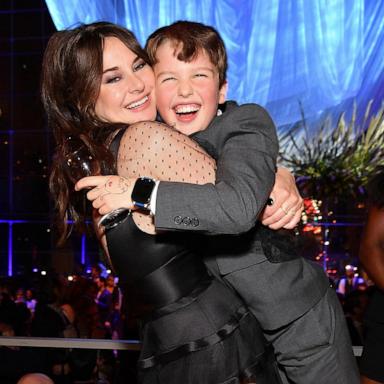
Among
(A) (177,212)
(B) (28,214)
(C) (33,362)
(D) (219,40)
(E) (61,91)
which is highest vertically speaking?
(D) (219,40)

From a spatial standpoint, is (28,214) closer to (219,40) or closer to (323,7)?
(323,7)

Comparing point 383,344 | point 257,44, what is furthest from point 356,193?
point 383,344

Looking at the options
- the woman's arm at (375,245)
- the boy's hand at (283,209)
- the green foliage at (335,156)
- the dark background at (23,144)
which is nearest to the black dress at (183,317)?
the boy's hand at (283,209)

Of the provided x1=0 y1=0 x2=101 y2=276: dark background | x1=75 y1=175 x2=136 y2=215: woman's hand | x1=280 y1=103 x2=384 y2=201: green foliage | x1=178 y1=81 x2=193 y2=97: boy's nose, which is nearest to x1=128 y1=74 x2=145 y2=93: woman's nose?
x1=178 y1=81 x2=193 y2=97: boy's nose

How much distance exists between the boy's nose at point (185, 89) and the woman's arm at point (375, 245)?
1172 mm

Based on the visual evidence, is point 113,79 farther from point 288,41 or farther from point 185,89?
point 288,41

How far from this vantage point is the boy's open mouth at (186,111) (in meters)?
1.90

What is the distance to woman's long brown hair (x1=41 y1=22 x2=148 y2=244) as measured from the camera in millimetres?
1826

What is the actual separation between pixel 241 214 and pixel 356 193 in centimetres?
863

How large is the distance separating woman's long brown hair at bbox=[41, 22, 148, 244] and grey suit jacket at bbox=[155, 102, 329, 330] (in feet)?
0.97

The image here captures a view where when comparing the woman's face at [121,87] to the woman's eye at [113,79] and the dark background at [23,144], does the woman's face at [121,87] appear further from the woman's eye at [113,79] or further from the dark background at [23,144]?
the dark background at [23,144]

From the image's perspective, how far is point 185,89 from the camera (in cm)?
187

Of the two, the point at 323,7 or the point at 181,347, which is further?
the point at 323,7

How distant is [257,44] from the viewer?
1140cm
